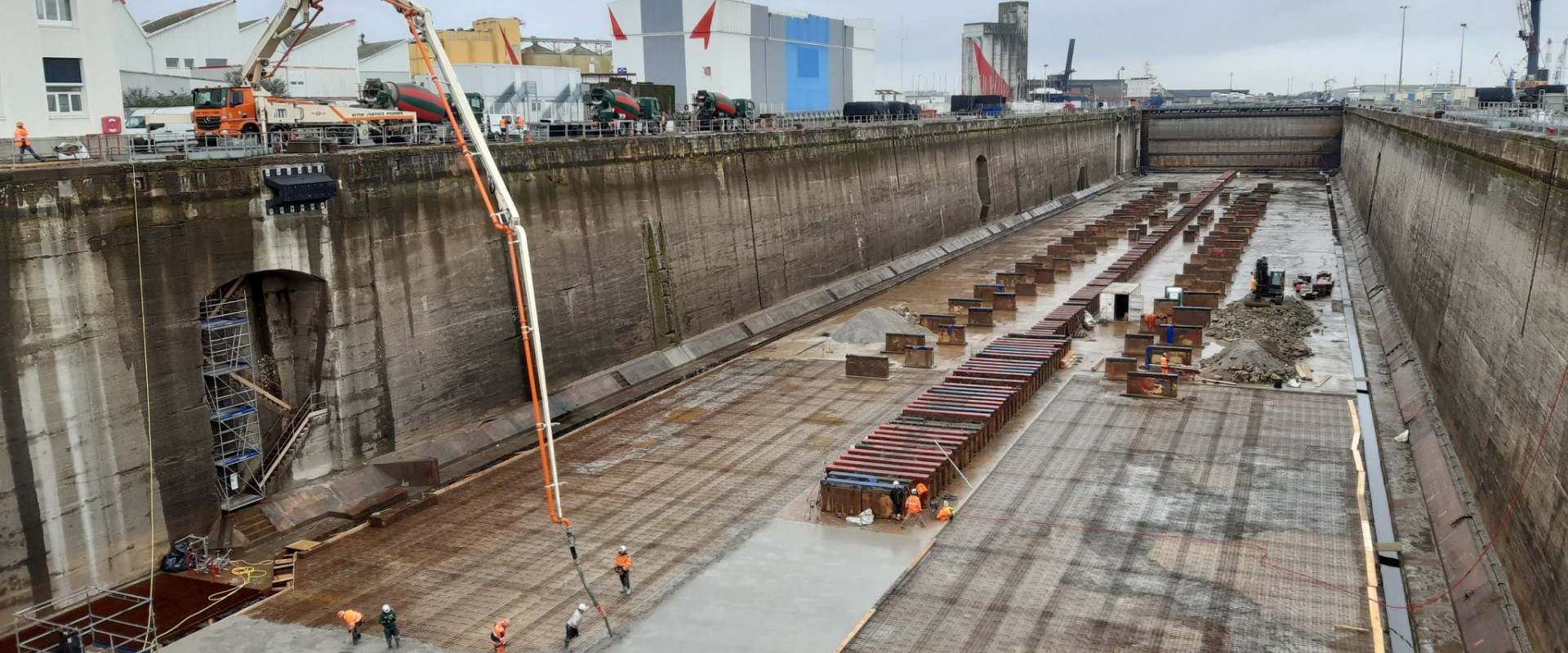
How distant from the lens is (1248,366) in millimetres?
36781

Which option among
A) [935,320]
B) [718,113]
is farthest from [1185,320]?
[718,113]

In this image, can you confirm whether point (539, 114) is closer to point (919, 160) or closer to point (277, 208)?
point (919, 160)

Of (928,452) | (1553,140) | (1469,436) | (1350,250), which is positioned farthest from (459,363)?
(1350,250)

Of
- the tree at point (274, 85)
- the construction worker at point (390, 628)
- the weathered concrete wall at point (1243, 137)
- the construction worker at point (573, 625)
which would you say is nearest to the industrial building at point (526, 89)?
the tree at point (274, 85)

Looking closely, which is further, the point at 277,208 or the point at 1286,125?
the point at 1286,125

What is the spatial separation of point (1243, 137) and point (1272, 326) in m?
79.4

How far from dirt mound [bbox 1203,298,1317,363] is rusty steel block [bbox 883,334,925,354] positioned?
36.6ft

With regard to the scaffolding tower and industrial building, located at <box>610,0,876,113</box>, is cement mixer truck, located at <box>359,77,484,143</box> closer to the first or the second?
the scaffolding tower

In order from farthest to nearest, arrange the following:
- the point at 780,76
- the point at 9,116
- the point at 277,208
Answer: the point at 780,76
the point at 9,116
the point at 277,208

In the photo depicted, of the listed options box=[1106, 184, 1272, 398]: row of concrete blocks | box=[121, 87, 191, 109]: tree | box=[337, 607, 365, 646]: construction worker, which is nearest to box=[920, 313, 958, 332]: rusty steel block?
box=[1106, 184, 1272, 398]: row of concrete blocks

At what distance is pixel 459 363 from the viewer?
106 ft

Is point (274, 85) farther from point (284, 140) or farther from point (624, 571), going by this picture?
point (624, 571)

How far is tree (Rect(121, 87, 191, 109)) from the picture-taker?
45250 millimetres

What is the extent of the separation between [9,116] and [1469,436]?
1373 inches
